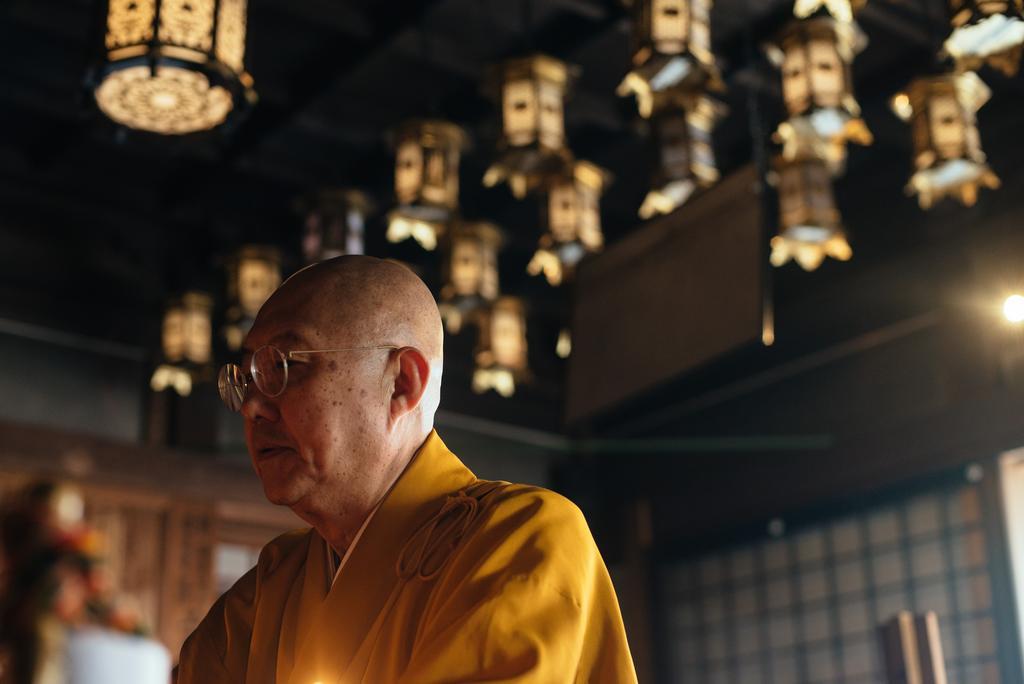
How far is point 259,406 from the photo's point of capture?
174 cm

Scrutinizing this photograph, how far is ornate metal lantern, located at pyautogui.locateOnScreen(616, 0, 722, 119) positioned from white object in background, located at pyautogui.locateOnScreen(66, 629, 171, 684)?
3264 millimetres

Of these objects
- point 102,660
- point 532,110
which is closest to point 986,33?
point 532,110

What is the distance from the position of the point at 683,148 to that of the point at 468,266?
42.3 inches

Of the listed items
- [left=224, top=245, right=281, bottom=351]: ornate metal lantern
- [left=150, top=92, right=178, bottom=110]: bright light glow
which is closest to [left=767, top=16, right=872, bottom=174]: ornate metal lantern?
[left=150, top=92, right=178, bottom=110]: bright light glow

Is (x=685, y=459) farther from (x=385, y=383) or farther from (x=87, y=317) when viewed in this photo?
(x=385, y=383)

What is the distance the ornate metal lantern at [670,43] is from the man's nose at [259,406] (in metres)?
2.43

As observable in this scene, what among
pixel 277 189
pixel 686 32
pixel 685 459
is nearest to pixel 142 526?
pixel 277 189

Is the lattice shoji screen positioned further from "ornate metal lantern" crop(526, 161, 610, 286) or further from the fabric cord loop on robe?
the fabric cord loop on robe

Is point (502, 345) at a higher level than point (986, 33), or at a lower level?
lower

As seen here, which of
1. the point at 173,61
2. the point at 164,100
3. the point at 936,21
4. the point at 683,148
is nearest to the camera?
the point at 173,61

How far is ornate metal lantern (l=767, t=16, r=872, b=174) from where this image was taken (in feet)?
13.7

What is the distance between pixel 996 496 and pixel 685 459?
194cm

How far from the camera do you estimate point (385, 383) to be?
1755mm

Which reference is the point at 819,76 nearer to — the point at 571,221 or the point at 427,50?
the point at 571,221
